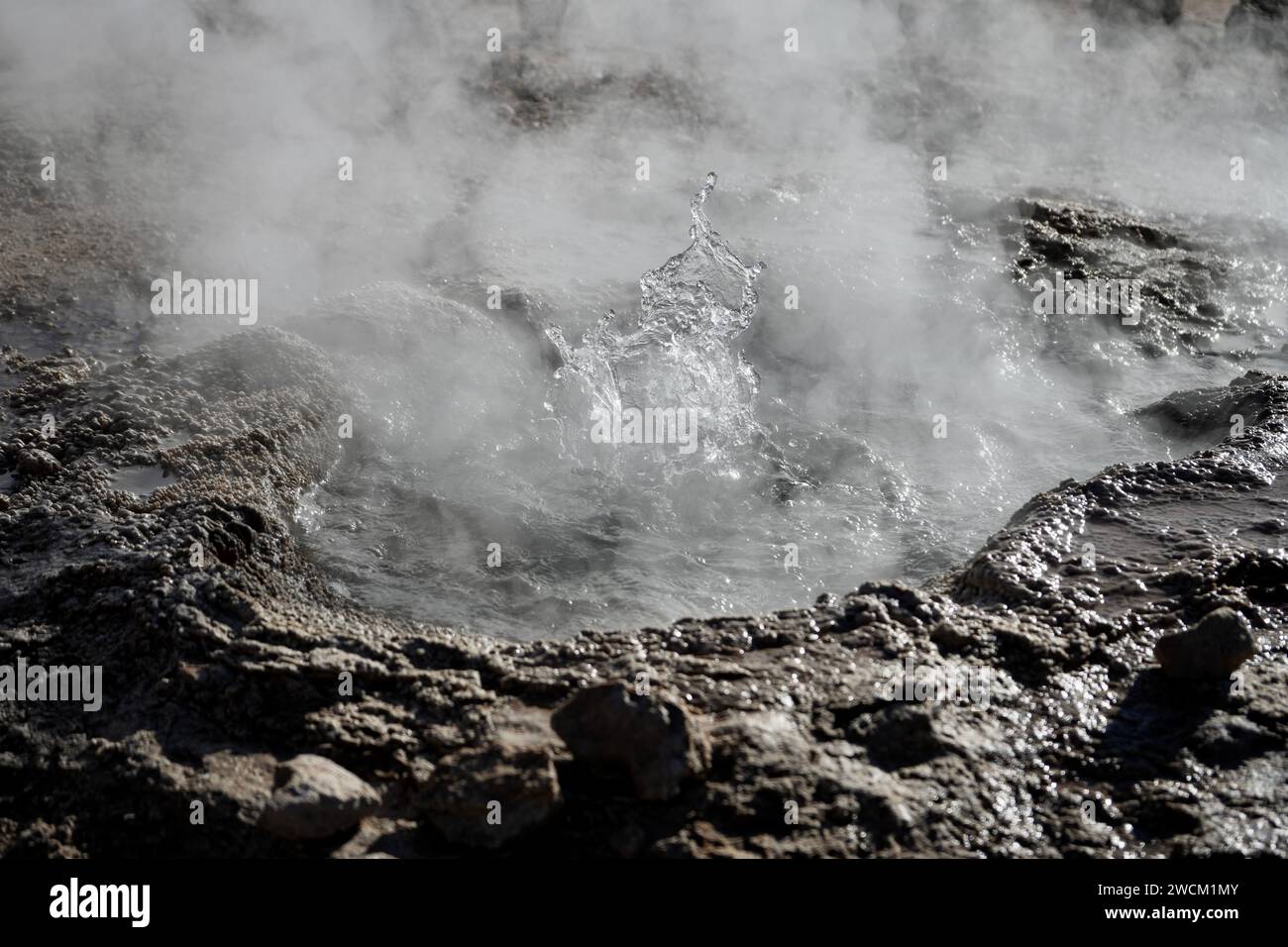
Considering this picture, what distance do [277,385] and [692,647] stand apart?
1.90 m

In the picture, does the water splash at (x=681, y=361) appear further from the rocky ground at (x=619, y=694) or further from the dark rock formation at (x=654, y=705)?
the dark rock formation at (x=654, y=705)

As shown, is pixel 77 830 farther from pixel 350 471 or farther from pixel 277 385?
pixel 277 385

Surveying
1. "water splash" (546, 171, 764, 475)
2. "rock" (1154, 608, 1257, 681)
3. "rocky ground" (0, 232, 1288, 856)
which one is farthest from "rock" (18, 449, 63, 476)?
"rock" (1154, 608, 1257, 681)

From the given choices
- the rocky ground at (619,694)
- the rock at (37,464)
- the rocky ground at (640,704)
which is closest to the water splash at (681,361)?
the rocky ground at (619,694)

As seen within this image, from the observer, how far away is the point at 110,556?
10.2ft

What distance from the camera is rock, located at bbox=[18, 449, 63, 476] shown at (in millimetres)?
3505

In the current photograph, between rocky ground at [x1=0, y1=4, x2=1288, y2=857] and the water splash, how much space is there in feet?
3.31

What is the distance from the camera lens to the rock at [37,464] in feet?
11.5

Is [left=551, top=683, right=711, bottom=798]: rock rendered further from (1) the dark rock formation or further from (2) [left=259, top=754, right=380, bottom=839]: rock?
(2) [left=259, top=754, right=380, bottom=839]: rock

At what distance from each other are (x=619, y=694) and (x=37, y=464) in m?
2.05

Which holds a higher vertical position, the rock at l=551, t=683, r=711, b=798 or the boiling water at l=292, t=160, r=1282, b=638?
the boiling water at l=292, t=160, r=1282, b=638
